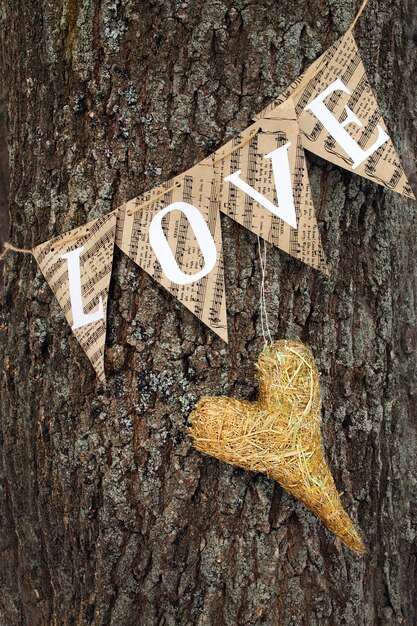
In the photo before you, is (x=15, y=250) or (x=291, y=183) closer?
(x=291, y=183)

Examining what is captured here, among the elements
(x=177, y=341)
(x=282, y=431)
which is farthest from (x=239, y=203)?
(x=282, y=431)

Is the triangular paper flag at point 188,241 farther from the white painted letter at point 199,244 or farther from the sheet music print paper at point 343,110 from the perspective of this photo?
the sheet music print paper at point 343,110

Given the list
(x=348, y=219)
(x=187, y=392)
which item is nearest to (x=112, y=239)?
(x=187, y=392)

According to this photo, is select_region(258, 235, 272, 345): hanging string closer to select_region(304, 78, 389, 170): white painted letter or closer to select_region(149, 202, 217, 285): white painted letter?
select_region(149, 202, 217, 285): white painted letter

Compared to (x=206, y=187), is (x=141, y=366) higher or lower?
lower

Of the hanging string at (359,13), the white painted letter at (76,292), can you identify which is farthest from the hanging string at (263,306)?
the hanging string at (359,13)

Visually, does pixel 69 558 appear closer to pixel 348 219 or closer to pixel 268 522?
pixel 268 522
